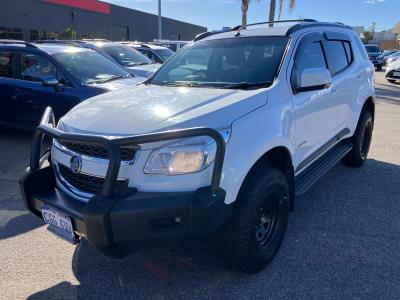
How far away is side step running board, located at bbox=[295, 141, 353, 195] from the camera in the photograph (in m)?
3.79

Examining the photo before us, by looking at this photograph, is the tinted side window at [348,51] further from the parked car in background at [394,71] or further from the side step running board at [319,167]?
the parked car in background at [394,71]

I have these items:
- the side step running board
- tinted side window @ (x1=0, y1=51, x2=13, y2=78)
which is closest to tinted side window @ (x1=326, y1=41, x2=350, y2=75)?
the side step running board

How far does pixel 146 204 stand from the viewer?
2383 millimetres

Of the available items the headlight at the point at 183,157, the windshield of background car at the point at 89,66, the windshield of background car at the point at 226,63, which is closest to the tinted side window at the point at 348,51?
the windshield of background car at the point at 226,63

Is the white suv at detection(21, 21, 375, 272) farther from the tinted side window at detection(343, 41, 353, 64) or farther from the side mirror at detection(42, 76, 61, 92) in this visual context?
the side mirror at detection(42, 76, 61, 92)

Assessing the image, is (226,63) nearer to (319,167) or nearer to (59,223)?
(319,167)

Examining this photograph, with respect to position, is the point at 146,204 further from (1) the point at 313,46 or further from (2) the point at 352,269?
(1) the point at 313,46

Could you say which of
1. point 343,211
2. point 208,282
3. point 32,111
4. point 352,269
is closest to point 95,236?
point 208,282

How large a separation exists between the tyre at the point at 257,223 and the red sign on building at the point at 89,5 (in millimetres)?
26420

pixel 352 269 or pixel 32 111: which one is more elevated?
pixel 32 111

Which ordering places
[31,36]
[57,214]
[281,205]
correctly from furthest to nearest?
[31,36], [281,205], [57,214]

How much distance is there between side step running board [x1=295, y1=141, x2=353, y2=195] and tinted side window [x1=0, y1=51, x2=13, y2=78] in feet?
17.9

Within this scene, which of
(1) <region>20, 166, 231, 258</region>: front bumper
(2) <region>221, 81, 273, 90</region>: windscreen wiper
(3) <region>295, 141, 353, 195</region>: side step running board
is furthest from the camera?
(3) <region>295, 141, 353, 195</region>: side step running board

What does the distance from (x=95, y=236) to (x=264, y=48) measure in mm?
2344
